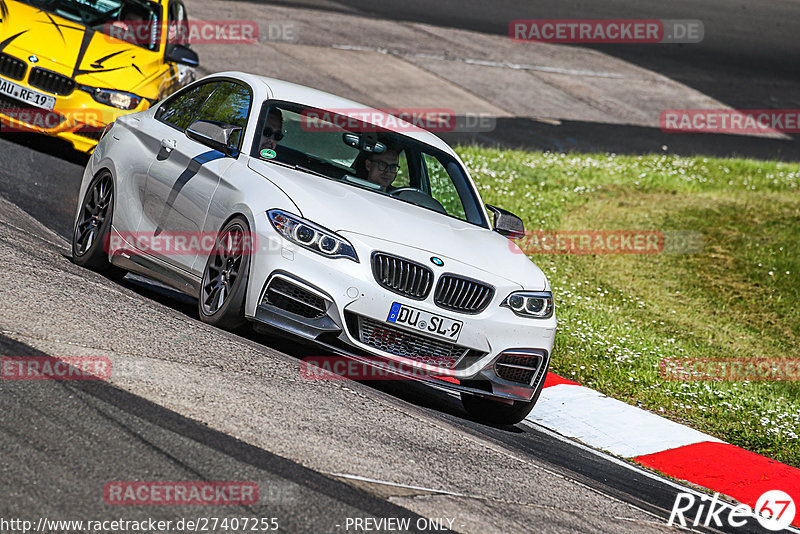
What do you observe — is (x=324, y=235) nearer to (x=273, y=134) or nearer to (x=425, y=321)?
(x=425, y=321)

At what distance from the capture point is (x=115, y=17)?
508 inches

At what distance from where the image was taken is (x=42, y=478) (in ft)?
13.9

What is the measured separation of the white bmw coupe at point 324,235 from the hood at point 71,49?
3.25 metres

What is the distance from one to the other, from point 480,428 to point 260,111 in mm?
2513

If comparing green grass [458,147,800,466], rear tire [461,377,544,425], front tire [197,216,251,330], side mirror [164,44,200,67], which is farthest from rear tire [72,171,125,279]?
side mirror [164,44,200,67]

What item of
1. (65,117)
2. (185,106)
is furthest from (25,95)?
(185,106)

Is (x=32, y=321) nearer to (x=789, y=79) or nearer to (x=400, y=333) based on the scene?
(x=400, y=333)

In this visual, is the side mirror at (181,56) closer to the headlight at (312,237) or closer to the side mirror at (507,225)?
the side mirror at (507,225)

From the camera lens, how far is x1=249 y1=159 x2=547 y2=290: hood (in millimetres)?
6719

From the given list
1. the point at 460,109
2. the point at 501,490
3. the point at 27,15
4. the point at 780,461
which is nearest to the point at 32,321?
the point at 501,490

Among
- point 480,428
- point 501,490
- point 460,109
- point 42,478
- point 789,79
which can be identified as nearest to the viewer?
point 42,478

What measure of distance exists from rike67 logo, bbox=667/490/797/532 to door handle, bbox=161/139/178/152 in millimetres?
3953

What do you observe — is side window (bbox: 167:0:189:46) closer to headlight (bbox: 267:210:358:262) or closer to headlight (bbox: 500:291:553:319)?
headlight (bbox: 267:210:358:262)

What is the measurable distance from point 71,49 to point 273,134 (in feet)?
16.5
